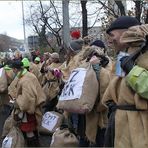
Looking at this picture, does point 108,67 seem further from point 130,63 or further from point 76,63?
point 130,63

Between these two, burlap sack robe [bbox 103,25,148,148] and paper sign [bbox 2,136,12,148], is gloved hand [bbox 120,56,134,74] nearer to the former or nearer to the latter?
burlap sack robe [bbox 103,25,148,148]

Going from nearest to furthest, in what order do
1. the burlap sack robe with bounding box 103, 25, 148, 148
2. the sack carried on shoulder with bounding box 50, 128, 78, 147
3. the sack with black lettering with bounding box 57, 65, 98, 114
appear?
the burlap sack robe with bounding box 103, 25, 148, 148
the sack with black lettering with bounding box 57, 65, 98, 114
the sack carried on shoulder with bounding box 50, 128, 78, 147

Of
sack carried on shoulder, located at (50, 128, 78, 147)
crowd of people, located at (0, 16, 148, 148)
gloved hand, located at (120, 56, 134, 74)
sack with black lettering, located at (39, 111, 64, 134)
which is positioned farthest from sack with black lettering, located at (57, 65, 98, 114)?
sack with black lettering, located at (39, 111, 64, 134)

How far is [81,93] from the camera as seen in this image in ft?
14.4

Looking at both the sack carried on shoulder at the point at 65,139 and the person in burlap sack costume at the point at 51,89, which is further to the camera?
the person in burlap sack costume at the point at 51,89

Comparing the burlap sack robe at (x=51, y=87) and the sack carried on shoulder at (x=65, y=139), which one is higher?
the sack carried on shoulder at (x=65, y=139)

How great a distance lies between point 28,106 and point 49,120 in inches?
17.5

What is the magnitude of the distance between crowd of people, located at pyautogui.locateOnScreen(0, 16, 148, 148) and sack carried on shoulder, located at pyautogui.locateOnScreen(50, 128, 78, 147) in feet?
0.04

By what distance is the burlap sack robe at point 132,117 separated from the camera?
2986mm

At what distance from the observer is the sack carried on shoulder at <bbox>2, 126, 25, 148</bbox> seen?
6458mm

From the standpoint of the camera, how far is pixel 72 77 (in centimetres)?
465

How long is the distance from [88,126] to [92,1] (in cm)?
1011

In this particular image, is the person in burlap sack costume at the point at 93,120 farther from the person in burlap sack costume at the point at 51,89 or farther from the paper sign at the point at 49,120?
the person in burlap sack costume at the point at 51,89

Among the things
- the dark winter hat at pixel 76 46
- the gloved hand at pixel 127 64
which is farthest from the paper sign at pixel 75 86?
the dark winter hat at pixel 76 46
